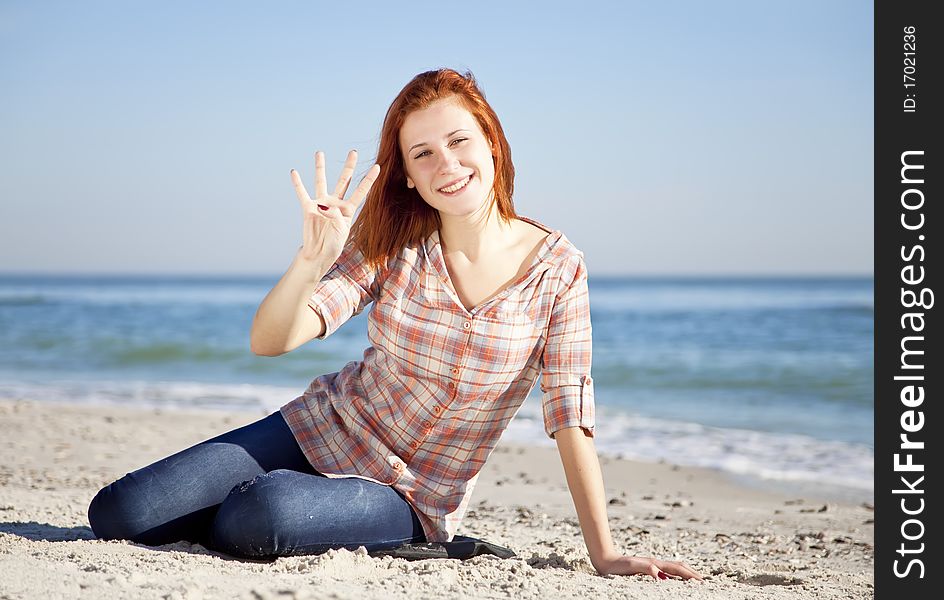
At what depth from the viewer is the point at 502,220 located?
3318 millimetres

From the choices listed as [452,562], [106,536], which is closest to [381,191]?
[452,562]

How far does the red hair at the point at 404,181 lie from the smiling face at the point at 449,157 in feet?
0.16

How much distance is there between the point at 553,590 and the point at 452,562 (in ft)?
1.43

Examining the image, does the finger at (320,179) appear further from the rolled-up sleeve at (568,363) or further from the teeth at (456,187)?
the rolled-up sleeve at (568,363)

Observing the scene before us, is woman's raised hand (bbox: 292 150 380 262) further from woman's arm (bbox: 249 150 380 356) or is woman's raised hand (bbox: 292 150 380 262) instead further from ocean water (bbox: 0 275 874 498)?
ocean water (bbox: 0 275 874 498)

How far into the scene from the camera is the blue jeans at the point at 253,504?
9.82ft

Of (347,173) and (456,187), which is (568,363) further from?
(347,173)

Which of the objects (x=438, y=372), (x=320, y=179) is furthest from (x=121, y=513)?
(x=320, y=179)

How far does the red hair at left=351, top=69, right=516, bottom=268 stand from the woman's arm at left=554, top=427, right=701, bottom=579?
0.86 meters

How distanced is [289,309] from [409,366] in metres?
0.46

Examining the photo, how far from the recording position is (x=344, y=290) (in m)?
3.21

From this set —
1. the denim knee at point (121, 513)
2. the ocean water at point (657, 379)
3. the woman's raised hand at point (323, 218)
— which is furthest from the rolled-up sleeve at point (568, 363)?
the ocean water at point (657, 379)

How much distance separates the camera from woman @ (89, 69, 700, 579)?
9.90 feet
